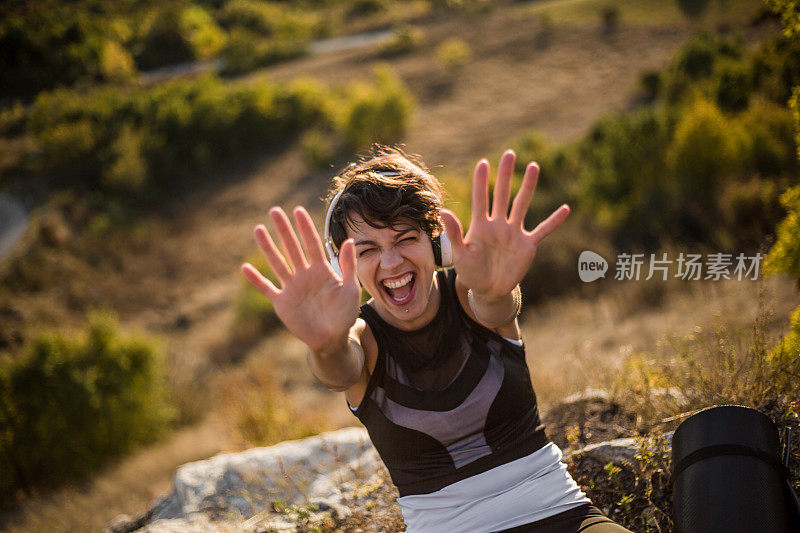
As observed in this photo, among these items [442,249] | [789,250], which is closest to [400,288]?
[442,249]

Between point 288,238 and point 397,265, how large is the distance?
0.47 metres

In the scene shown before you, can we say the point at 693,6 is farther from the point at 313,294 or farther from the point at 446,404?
the point at 313,294

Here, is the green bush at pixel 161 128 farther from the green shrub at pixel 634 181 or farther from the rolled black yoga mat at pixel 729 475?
the rolled black yoga mat at pixel 729 475

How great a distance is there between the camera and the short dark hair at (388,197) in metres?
2.02

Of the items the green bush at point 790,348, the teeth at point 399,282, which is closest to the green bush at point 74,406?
the teeth at point 399,282

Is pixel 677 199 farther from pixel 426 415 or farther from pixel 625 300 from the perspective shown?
pixel 426 415

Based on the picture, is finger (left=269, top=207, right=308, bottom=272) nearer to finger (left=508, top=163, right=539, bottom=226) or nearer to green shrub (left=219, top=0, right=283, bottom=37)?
finger (left=508, top=163, right=539, bottom=226)

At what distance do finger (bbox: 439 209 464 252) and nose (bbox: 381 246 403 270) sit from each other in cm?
27

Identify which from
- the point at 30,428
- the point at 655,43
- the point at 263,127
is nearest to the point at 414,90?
the point at 263,127

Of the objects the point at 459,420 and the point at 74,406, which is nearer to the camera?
the point at 459,420

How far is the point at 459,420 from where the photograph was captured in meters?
2.07

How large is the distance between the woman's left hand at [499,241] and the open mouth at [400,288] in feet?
0.92

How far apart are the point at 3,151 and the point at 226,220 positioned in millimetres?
5211

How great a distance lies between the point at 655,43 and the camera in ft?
52.1
